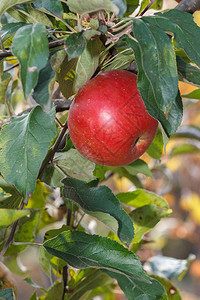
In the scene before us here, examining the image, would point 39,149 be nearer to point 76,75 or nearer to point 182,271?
point 76,75

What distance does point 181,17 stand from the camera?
60cm

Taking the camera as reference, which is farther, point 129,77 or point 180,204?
point 180,204

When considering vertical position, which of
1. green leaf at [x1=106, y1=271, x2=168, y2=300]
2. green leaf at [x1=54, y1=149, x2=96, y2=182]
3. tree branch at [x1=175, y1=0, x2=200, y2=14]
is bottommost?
green leaf at [x1=106, y1=271, x2=168, y2=300]

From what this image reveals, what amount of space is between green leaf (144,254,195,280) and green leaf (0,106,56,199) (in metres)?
0.68

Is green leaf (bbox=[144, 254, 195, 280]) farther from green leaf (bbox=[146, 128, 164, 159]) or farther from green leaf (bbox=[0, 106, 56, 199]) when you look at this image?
green leaf (bbox=[0, 106, 56, 199])

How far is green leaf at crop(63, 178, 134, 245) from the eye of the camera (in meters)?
0.70

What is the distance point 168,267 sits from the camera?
3.94 feet

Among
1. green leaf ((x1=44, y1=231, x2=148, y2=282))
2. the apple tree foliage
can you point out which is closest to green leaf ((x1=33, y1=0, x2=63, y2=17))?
the apple tree foliage

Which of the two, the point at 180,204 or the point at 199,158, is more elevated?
the point at 199,158

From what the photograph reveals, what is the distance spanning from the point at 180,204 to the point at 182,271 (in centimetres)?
367

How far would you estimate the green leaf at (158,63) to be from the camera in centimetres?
53

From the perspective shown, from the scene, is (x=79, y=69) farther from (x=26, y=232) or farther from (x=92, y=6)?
(x=26, y=232)

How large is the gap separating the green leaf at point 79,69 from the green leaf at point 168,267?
0.67 meters

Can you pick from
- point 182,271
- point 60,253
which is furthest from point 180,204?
point 60,253
